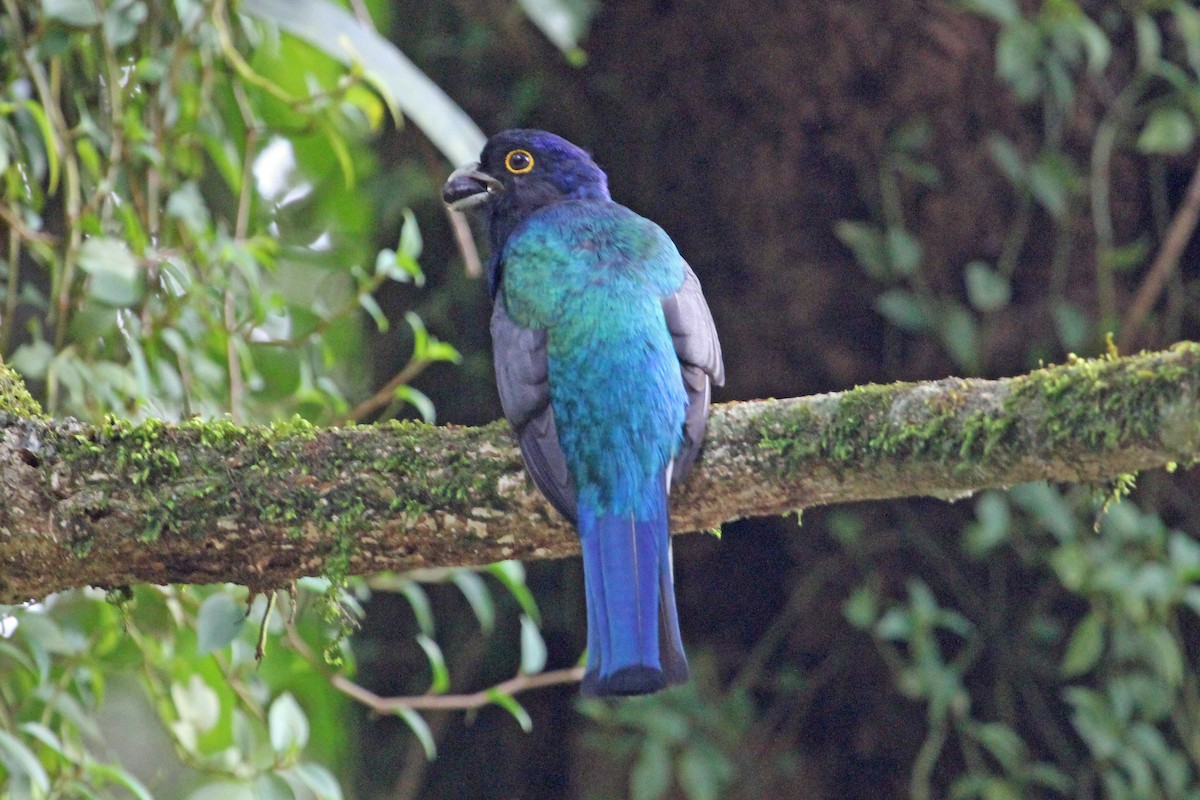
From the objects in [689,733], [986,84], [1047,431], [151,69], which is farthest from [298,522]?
[986,84]

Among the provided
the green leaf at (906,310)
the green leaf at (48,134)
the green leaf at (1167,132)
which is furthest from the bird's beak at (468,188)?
the green leaf at (1167,132)

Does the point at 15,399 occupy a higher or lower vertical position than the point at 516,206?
lower

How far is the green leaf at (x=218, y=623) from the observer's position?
233 cm

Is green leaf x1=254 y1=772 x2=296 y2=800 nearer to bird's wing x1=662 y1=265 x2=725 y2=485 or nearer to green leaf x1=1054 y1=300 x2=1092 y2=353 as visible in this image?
bird's wing x1=662 y1=265 x2=725 y2=485

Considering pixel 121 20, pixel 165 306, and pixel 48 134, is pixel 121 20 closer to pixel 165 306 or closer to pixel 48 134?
pixel 48 134

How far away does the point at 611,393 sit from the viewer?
8.45ft

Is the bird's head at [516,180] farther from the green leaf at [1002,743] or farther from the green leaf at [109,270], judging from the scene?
the green leaf at [1002,743]

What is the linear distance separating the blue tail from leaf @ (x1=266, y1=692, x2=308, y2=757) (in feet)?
2.14

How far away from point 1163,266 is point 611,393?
236 cm

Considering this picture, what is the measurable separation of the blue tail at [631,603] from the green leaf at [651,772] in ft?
5.04

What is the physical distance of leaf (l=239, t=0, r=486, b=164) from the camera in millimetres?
2994

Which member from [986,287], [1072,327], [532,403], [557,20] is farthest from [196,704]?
[1072,327]

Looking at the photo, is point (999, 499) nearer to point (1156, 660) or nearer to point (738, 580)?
point (1156, 660)

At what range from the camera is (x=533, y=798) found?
169 inches
